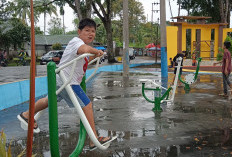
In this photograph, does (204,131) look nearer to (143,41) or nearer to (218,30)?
(218,30)

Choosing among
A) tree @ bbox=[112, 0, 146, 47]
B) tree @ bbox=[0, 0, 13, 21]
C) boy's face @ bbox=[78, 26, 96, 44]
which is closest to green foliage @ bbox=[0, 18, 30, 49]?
tree @ bbox=[0, 0, 13, 21]

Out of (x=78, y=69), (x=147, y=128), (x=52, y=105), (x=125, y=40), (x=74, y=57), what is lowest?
(x=147, y=128)

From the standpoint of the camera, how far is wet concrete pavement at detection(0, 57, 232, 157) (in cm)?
417

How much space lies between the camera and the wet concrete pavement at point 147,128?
417 cm

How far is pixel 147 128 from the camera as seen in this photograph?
541 centimetres

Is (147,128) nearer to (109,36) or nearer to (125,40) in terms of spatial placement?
(125,40)

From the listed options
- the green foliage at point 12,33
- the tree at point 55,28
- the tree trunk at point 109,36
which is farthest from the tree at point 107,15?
the tree at point 55,28

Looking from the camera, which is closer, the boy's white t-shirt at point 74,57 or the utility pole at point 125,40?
the boy's white t-shirt at point 74,57

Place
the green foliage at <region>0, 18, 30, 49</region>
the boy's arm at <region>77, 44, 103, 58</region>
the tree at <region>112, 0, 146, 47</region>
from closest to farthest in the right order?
1. the boy's arm at <region>77, 44, 103, 58</region>
2. the green foliage at <region>0, 18, 30, 49</region>
3. the tree at <region>112, 0, 146, 47</region>

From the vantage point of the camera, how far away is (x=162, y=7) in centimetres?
1552

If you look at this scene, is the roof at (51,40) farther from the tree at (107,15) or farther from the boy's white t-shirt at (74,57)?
the boy's white t-shirt at (74,57)

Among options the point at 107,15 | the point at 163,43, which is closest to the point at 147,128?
the point at 163,43

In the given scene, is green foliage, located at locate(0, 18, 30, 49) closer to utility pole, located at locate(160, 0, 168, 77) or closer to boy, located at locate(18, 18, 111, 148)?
utility pole, located at locate(160, 0, 168, 77)

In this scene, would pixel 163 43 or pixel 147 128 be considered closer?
pixel 147 128
